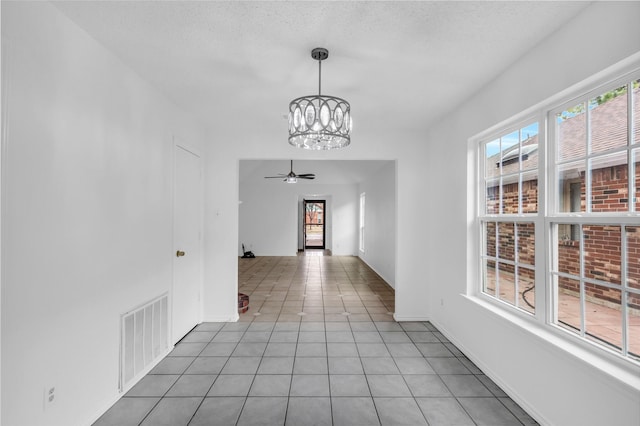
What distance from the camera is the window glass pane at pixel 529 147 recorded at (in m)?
2.32

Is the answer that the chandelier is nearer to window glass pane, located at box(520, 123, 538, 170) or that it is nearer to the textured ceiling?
the textured ceiling

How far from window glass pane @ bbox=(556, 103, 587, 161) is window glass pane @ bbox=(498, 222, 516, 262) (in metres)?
0.73

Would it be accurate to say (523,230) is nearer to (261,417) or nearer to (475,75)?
(475,75)

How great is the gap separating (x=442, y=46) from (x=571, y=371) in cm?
215

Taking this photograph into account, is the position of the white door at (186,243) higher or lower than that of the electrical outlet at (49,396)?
higher

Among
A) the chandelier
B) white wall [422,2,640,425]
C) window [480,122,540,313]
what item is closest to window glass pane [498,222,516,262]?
window [480,122,540,313]

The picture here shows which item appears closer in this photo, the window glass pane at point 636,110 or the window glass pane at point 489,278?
the window glass pane at point 636,110

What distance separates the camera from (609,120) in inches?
68.9

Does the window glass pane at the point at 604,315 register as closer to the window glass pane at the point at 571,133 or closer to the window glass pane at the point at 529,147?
the window glass pane at the point at 571,133

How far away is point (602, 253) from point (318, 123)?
5.93 ft

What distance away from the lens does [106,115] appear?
2.20 metres

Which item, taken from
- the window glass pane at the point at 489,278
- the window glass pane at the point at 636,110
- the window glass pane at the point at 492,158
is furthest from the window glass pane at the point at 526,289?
the window glass pane at the point at 636,110

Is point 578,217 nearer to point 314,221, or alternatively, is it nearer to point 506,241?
point 506,241

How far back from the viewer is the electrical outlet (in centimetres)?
169
